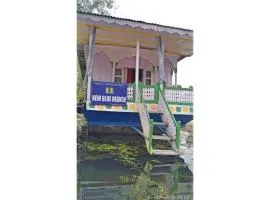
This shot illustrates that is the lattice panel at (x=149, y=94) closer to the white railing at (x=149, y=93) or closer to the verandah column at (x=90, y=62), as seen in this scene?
the white railing at (x=149, y=93)

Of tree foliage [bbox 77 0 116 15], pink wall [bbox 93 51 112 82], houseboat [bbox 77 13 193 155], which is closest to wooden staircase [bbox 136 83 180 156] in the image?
houseboat [bbox 77 13 193 155]

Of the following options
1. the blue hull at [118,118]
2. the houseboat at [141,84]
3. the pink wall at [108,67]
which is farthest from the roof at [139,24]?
the blue hull at [118,118]

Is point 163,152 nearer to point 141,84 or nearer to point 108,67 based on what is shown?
point 141,84

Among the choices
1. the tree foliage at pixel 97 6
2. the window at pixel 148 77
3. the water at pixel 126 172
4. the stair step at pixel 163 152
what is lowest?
the water at pixel 126 172

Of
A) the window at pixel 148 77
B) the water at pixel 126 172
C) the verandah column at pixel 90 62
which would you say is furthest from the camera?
the window at pixel 148 77

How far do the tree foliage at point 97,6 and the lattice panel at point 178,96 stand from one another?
1.36 ft

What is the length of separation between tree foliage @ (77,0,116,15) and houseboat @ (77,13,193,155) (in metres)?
0.02

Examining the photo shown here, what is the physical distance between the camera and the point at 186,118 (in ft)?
4.22

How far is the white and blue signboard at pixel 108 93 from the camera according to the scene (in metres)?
1.31

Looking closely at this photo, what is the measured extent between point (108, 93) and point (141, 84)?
147 mm

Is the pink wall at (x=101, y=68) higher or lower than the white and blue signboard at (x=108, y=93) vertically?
higher

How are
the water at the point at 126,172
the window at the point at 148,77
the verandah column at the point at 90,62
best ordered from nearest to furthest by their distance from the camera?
1. the water at the point at 126,172
2. the verandah column at the point at 90,62
3. the window at the point at 148,77

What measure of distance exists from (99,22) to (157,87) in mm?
363

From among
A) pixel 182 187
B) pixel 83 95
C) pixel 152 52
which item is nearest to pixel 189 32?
pixel 152 52
